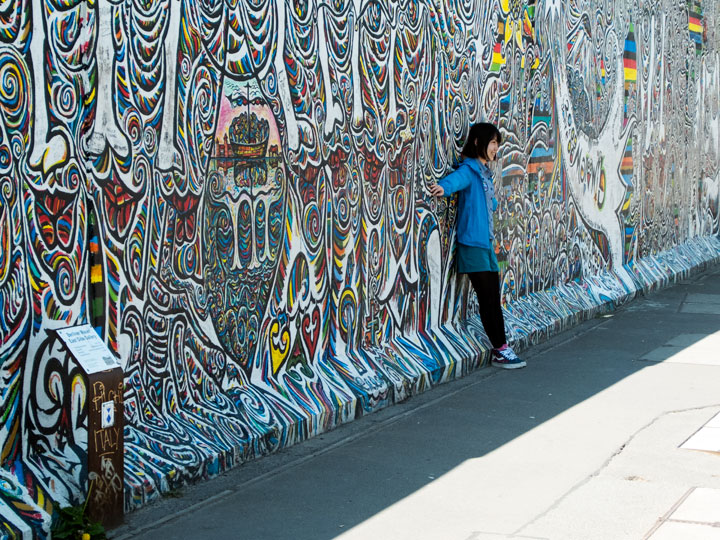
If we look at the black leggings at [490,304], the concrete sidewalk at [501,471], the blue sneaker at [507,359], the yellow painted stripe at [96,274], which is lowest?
the concrete sidewalk at [501,471]

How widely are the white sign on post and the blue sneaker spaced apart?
13.9ft

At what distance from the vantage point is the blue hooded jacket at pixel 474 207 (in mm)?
7992

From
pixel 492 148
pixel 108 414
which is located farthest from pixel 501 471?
pixel 492 148

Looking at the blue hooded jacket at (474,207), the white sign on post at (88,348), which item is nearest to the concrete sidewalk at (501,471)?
the white sign on post at (88,348)

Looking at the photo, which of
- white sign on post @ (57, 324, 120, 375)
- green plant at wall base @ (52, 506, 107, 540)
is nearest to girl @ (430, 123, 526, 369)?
white sign on post @ (57, 324, 120, 375)

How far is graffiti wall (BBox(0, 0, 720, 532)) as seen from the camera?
4.49m

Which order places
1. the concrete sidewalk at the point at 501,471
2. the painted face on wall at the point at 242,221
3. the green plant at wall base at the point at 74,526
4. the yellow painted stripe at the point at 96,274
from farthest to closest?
the painted face on wall at the point at 242,221, the yellow painted stripe at the point at 96,274, the concrete sidewalk at the point at 501,471, the green plant at wall base at the point at 74,526

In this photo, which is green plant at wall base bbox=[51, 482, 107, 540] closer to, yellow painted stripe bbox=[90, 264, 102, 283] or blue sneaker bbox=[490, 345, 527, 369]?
yellow painted stripe bbox=[90, 264, 102, 283]

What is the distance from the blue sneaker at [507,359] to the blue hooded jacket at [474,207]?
824mm

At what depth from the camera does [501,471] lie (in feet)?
18.1

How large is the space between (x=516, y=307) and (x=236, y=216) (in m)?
4.06

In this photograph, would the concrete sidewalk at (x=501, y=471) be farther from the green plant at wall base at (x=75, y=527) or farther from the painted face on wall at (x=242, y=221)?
the painted face on wall at (x=242, y=221)

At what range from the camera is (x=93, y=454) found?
4.36m

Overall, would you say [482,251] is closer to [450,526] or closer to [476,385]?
[476,385]
